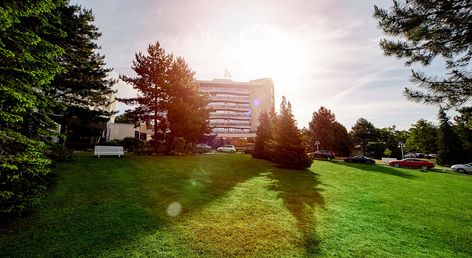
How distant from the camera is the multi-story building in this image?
87.9 meters

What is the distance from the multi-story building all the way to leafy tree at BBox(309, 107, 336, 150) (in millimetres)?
40751

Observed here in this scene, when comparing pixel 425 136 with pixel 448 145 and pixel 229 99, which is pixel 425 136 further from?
pixel 229 99

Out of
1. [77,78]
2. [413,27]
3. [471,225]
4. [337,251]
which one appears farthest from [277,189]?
[77,78]

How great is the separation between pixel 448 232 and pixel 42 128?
1394cm

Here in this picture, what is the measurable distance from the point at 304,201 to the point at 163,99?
1989 centimetres

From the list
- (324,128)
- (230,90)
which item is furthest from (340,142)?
(230,90)

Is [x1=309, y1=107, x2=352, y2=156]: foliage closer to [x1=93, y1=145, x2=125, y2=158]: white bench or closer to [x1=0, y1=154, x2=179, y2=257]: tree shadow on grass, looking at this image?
[x1=93, y1=145, x2=125, y2=158]: white bench

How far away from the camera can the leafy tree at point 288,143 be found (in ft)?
65.2

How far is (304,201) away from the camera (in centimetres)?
1031

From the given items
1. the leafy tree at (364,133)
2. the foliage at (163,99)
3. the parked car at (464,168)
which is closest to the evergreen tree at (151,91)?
the foliage at (163,99)

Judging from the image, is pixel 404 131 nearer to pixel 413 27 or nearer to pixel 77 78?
pixel 413 27

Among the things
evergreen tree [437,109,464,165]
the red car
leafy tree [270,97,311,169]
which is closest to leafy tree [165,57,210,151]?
leafy tree [270,97,311,169]

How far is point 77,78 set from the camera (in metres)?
19.5

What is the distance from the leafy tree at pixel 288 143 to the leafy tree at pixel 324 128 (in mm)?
27300
